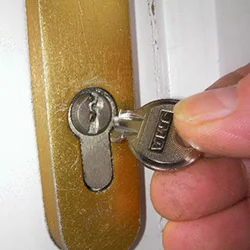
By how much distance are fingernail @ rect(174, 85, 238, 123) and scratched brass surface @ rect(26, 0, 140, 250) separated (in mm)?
86

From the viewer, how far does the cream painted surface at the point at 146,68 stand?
1.42 ft

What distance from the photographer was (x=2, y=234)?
0.44 m

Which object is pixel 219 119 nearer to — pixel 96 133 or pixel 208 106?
pixel 208 106

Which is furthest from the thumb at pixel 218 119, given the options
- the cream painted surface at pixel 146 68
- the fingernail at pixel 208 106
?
the cream painted surface at pixel 146 68

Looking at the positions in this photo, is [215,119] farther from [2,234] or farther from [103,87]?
[2,234]

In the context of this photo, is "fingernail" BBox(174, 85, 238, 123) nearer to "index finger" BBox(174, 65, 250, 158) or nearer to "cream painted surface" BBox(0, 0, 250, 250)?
"index finger" BBox(174, 65, 250, 158)

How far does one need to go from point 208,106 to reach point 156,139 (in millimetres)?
71

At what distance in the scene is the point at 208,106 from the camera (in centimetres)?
39

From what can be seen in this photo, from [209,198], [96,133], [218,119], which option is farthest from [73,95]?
[209,198]

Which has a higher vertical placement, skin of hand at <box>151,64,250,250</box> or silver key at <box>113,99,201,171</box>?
silver key at <box>113,99,201,171</box>

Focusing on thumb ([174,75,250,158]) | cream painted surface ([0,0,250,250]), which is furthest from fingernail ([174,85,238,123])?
cream painted surface ([0,0,250,250])

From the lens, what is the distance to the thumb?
38cm

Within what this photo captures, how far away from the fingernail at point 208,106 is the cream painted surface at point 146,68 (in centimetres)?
10

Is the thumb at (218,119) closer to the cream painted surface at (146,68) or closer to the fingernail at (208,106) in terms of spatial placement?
the fingernail at (208,106)
